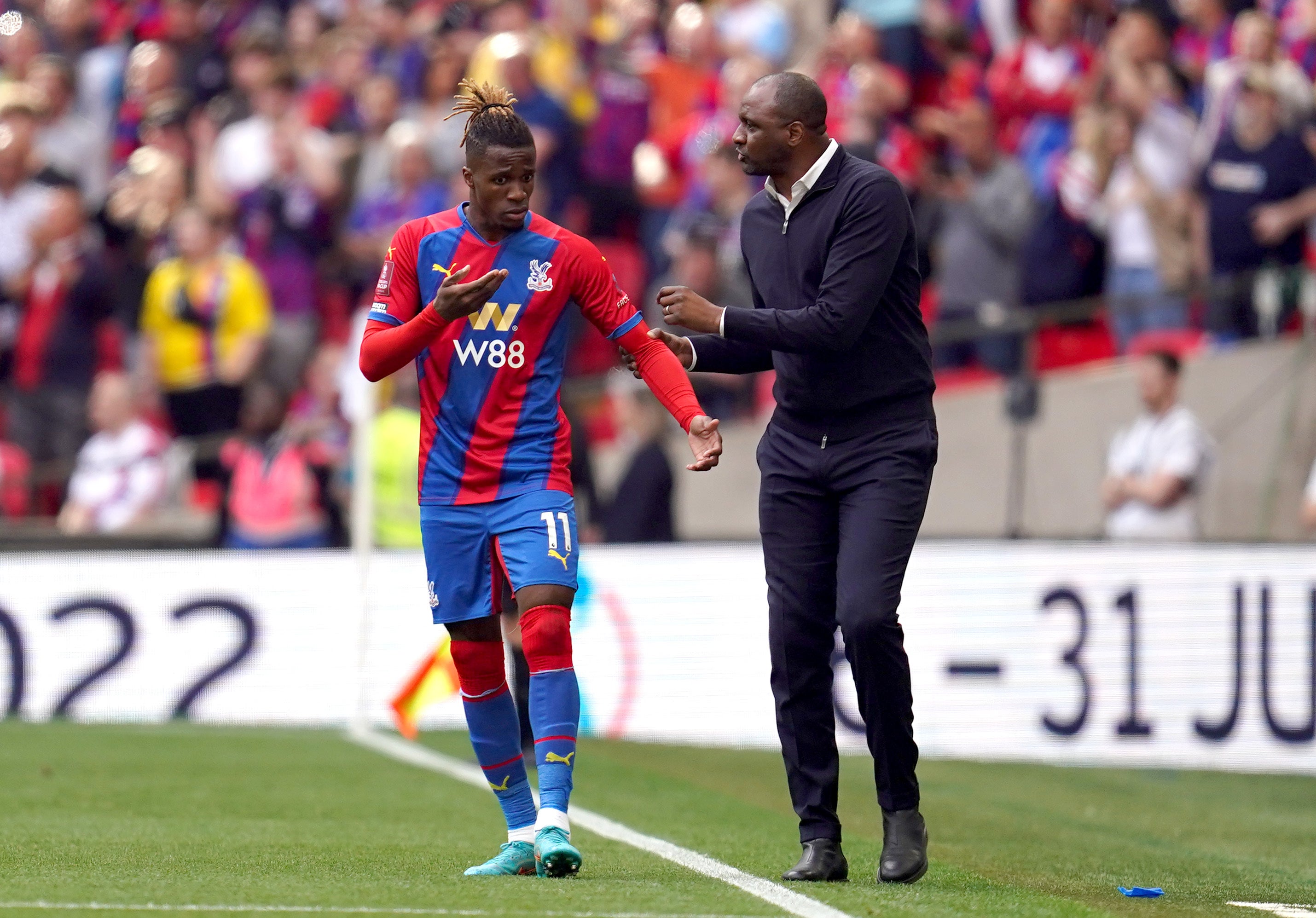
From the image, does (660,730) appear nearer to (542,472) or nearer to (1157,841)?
(1157,841)

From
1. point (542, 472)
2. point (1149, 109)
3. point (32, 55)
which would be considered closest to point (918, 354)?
point (542, 472)

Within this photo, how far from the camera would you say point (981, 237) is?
13.4 metres

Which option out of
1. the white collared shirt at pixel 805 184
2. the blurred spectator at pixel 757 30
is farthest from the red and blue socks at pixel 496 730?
the blurred spectator at pixel 757 30

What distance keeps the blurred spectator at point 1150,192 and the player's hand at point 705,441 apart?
7.32m

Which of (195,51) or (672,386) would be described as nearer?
(672,386)

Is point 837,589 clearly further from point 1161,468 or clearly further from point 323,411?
point 323,411

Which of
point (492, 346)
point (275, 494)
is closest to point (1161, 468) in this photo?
point (275, 494)

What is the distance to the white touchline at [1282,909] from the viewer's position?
18.4 ft

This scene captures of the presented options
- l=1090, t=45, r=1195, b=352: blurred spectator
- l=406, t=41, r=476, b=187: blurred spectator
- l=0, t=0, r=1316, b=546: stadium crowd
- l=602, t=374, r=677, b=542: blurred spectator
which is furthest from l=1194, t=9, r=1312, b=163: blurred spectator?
l=406, t=41, r=476, b=187: blurred spectator

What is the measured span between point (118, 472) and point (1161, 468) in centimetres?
687

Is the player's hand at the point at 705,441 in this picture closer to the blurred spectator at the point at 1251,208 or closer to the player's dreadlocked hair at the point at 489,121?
the player's dreadlocked hair at the point at 489,121

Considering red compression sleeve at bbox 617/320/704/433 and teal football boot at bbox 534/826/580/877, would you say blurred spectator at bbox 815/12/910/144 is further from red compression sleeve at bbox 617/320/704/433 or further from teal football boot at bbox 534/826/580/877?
teal football boot at bbox 534/826/580/877

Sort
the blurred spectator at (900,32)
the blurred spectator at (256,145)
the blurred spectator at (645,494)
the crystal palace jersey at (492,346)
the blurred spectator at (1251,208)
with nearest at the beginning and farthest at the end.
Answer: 1. the crystal palace jersey at (492,346)
2. the blurred spectator at (1251,208)
3. the blurred spectator at (645,494)
4. the blurred spectator at (900,32)
5. the blurred spectator at (256,145)

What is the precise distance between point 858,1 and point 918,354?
9.97 m
